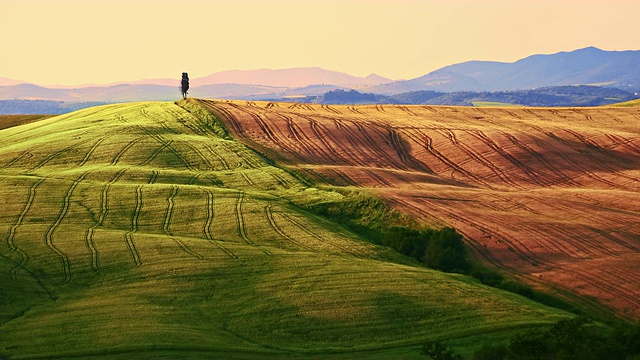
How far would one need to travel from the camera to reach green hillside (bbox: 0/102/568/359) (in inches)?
1373

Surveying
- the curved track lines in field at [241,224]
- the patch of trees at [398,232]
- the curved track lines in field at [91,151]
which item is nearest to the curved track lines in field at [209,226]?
the curved track lines in field at [241,224]

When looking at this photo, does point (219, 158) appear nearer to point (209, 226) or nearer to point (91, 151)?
point (91, 151)

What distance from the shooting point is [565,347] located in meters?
29.1

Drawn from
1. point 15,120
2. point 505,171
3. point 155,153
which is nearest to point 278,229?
point 155,153

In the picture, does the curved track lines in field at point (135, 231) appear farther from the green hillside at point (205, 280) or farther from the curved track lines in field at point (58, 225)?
the curved track lines in field at point (58, 225)

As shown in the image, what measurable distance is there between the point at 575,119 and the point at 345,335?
7755 cm

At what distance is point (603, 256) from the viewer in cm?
4906

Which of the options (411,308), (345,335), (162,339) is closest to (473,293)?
(411,308)

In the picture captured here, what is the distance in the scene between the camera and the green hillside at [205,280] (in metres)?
34.9

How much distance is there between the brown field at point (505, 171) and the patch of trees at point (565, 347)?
11.5 meters

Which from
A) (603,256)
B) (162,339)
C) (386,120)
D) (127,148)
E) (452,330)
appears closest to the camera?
(162,339)

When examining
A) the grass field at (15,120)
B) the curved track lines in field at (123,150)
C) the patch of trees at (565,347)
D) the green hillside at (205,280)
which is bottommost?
the green hillside at (205,280)

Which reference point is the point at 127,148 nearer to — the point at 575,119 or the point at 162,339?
the point at 162,339

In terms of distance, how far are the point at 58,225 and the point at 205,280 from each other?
50.2 ft
